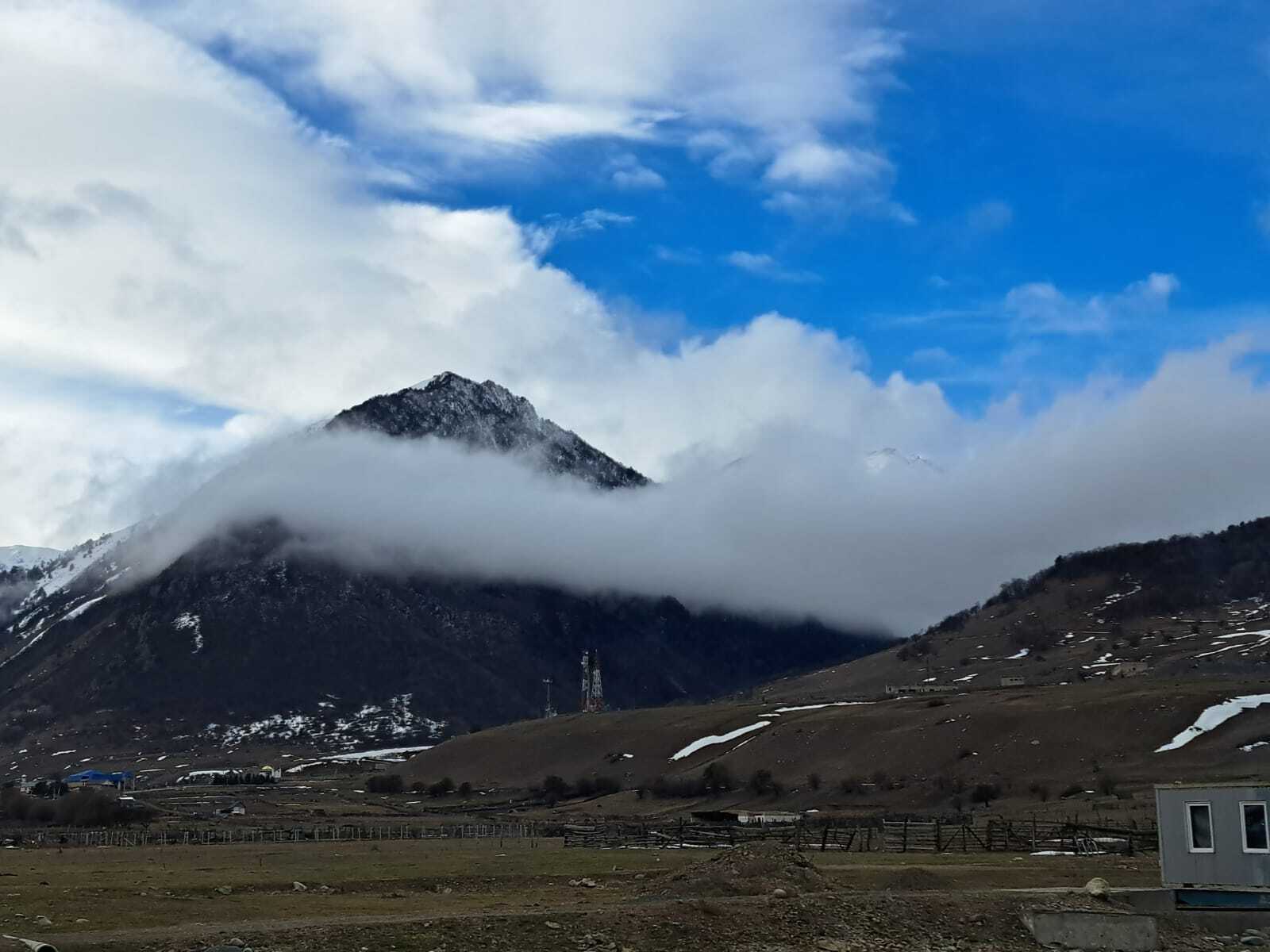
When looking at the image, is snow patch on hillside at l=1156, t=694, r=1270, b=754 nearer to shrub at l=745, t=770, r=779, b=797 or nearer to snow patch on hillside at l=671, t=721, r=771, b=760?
shrub at l=745, t=770, r=779, b=797

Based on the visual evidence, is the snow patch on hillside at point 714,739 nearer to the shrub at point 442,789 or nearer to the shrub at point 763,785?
the shrub at point 442,789

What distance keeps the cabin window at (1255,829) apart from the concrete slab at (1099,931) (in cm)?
470

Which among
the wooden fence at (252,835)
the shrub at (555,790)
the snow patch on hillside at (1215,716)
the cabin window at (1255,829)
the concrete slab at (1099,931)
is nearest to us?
the concrete slab at (1099,931)

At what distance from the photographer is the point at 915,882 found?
49594 mm

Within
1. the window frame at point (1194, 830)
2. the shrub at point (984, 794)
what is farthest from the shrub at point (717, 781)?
the window frame at point (1194, 830)

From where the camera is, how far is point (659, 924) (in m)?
40.1

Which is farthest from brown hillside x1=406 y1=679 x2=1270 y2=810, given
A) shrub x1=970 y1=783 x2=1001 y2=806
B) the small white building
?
the small white building

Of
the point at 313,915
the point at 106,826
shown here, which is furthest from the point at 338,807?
the point at 313,915

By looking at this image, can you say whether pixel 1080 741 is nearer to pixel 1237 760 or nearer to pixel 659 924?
pixel 1237 760

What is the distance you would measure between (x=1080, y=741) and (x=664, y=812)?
1635 inches

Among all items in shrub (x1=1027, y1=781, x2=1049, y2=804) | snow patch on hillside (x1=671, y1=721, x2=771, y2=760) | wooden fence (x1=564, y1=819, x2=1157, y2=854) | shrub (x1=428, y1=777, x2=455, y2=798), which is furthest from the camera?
shrub (x1=428, y1=777, x2=455, y2=798)

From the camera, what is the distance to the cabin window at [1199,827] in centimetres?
4628

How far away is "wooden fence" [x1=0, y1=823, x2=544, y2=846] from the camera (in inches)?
3915

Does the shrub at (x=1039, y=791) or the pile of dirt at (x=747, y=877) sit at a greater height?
the pile of dirt at (x=747, y=877)
